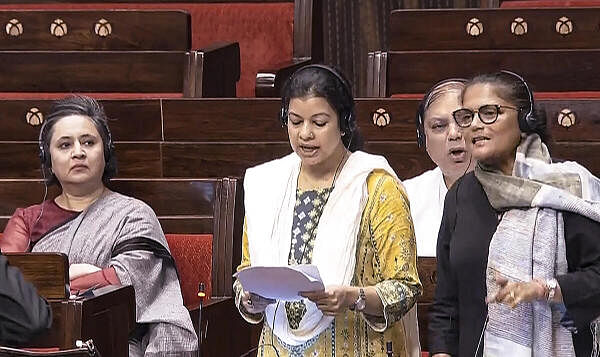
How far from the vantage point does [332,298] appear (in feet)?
6.30

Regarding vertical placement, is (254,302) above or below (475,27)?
below

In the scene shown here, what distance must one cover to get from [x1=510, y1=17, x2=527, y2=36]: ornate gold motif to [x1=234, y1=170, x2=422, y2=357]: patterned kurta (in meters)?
1.29

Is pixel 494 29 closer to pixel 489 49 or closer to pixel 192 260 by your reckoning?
pixel 489 49

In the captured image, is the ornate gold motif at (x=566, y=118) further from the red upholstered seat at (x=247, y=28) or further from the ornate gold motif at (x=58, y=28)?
the ornate gold motif at (x=58, y=28)

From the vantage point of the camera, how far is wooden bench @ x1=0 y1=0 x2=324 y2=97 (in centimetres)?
363

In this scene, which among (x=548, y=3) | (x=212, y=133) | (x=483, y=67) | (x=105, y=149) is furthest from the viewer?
(x=548, y=3)

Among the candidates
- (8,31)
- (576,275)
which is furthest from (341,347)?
(8,31)

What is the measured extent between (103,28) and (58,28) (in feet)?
0.35

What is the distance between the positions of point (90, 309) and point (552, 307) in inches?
29.6

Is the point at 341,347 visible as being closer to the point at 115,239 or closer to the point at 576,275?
the point at 576,275

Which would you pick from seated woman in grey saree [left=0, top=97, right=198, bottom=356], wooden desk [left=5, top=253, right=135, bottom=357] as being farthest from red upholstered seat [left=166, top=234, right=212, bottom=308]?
wooden desk [left=5, top=253, right=135, bottom=357]

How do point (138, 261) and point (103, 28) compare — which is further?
point (103, 28)

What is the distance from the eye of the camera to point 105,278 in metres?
2.43

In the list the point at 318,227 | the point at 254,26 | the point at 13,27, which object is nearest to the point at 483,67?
the point at 254,26
